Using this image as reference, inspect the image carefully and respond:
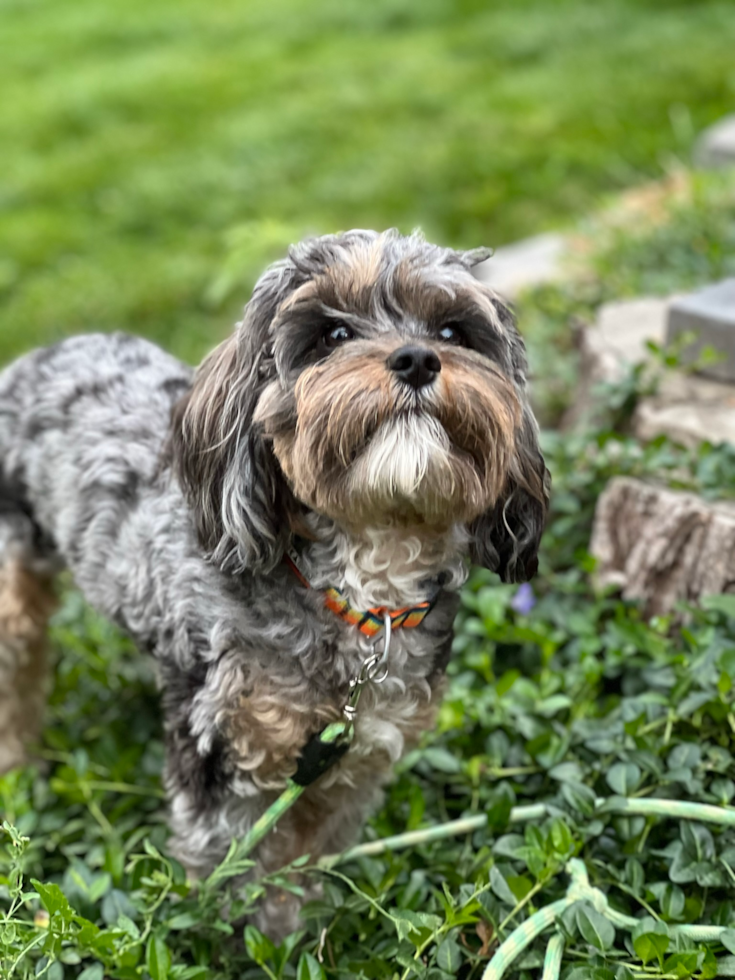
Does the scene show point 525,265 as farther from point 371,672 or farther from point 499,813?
point 371,672

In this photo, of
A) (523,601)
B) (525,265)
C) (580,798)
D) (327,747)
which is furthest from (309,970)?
(525,265)

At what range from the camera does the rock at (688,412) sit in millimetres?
3598

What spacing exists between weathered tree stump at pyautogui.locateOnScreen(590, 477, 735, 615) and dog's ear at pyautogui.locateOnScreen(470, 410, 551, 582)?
91cm

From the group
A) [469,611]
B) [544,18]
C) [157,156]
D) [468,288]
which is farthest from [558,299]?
[544,18]

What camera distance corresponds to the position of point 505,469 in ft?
7.28

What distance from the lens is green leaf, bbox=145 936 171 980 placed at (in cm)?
227

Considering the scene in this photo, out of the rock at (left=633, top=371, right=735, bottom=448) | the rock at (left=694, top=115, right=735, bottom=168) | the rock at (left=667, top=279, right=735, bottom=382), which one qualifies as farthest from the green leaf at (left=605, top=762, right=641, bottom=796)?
the rock at (left=694, top=115, right=735, bottom=168)

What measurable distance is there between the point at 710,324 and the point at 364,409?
87.0 inches

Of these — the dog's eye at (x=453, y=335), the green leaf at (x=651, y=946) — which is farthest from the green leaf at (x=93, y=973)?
the dog's eye at (x=453, y=335)

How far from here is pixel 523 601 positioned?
357 cm

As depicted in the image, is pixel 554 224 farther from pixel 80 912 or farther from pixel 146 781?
pixel 80 912

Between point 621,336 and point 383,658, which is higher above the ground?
point 621,336

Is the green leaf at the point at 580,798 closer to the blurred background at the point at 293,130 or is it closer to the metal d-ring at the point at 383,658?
the metal d-ring at the point at 383,658

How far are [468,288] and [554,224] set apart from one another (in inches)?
206
